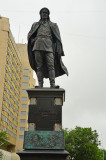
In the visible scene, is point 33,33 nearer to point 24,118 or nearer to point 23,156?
point 23,156

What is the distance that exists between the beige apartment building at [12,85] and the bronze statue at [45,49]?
47.9 m

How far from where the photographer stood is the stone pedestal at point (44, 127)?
8.13 m

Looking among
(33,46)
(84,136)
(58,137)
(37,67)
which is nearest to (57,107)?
(58,137)

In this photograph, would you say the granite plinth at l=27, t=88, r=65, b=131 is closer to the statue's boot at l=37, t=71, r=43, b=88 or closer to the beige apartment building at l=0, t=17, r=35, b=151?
the statue's boot at l=37, t=71, r=43, b=88

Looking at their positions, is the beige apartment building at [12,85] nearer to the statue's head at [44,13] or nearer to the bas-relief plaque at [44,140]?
the statue's head at [44,13]

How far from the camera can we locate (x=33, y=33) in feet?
33.7

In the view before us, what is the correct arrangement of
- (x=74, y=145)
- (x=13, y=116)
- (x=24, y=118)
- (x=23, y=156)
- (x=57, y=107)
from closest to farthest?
(x=23, y=156) → (x=57, y=107) → (x=74, y=145) → (x=13, y=116) → (x=24, y=118)

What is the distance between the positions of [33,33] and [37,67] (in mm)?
1349

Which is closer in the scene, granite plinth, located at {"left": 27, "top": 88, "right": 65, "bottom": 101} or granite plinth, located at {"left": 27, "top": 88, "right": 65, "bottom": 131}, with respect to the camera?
granite plinth, located at {"left": 27, "top": 88, "right": 65, "bottom": 131}

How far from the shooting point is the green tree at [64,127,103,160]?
1956 inches

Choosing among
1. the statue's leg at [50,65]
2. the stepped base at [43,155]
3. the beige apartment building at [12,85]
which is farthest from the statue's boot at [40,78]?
the beige apartment building at [12,85]

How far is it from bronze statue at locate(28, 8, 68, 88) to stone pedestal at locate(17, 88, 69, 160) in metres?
0.59

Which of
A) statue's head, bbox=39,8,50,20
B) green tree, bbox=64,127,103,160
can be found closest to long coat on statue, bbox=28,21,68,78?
statue's head, bbox=39,8,50,20

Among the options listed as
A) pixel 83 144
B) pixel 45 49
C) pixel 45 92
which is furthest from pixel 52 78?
pixel 83 144
